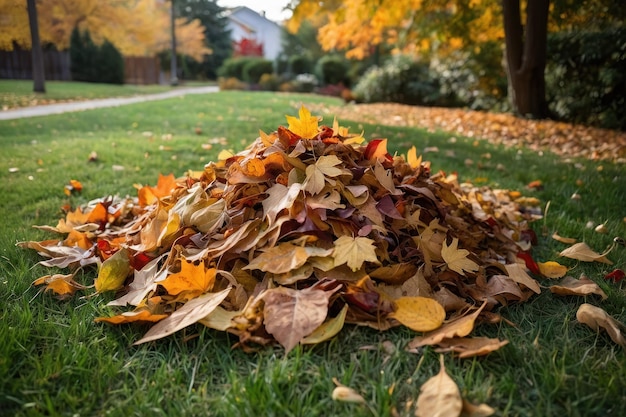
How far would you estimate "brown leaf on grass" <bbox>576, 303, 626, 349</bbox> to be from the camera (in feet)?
4.36

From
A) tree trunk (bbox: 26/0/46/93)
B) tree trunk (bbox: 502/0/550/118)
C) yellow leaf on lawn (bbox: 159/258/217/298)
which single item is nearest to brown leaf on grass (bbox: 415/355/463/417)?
yellow leaf on lawn (bbox: 159/258/217/298)

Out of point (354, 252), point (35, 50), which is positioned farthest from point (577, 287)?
point (35, 50)

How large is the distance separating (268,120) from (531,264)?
5.30m

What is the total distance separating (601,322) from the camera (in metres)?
1.39

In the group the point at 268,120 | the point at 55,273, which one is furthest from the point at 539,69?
the point at 55,273

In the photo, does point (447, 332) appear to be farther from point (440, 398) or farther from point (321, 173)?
point (321, 173)

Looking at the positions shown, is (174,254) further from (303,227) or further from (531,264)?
(531,264)

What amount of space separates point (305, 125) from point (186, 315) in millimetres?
940

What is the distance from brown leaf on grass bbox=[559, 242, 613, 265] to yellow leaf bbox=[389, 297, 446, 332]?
3.57 feet

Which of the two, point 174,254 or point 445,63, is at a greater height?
point 445,63

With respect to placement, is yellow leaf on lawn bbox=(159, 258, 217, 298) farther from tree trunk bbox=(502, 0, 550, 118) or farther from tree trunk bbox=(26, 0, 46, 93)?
tree trunk bbox=(502, 0, 550, 118)

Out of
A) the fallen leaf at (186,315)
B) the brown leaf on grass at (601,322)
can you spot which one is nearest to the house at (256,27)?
the fallen leaf at (186,315)

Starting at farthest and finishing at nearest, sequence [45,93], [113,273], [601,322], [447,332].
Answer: [45,93] → [113,273] → [601,322] → [447,332]

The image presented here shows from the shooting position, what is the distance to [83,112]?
7422 millimetres
